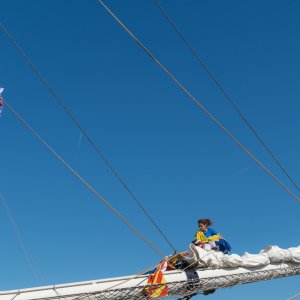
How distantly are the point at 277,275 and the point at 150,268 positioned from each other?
3.62 meters

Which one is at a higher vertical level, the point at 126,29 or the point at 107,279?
the point at 126,29

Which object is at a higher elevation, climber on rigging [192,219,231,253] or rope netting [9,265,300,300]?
climber on rigging [192,219,231,253]

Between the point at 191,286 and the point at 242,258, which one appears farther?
the point at 242,258

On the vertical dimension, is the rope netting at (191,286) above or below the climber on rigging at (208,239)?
below

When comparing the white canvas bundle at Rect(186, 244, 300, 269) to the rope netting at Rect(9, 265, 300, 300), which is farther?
the white canvas bundle at Rect(186, 244, 300, 269)

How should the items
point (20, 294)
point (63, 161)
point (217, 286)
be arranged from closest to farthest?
point (20, 294), point (63, 161), point (217, 286)

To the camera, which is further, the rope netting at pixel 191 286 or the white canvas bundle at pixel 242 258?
the white canvas bundle at pixel 242 258

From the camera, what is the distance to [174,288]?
10.8 meters

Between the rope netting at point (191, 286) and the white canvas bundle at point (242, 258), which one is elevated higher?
the white canvas bundle at point (242, 258)

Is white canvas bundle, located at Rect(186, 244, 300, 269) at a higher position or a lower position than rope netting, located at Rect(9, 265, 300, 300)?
higher

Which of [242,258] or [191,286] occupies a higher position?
[242,258]

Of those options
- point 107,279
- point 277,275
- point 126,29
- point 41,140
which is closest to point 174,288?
point 107,279

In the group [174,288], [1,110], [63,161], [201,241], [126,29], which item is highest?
[1,110]

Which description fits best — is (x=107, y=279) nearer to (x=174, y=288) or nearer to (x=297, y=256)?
(x=174, y=288)
